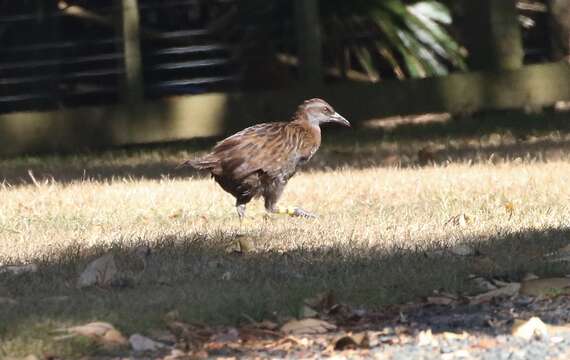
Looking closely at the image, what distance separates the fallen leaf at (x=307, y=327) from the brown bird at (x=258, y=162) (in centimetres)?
293

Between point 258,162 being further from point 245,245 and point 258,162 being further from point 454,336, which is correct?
point 454,336

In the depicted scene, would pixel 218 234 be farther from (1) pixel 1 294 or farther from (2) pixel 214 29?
(2) pixel 214 29

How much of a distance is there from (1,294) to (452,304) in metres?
1.97

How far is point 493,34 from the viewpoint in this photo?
13.4m

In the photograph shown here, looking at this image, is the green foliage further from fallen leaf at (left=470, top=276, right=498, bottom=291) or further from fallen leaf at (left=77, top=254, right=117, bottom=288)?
fallen leaf at (left=77, top=254, right=117, bottom=288)

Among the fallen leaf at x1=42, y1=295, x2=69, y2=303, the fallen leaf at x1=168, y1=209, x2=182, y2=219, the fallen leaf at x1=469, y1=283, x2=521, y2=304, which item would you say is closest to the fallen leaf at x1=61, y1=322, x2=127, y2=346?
the fallen leaf at x1=42, y1=295, x2=69, y2=303

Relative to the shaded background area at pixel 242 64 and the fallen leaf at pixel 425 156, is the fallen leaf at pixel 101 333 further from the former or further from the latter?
the shaded background area at pixel 242 64

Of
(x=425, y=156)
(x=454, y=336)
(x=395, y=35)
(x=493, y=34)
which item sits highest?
(x=493, y=34)

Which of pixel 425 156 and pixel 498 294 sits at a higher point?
pixel 498 294

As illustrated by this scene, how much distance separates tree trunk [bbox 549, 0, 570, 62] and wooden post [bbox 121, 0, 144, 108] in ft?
13.4

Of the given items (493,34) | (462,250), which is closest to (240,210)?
(462,250)

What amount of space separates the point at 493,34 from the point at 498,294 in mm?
7308

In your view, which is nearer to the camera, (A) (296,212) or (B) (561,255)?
(B) (561,255)

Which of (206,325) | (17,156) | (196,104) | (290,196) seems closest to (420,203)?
(290,196)
